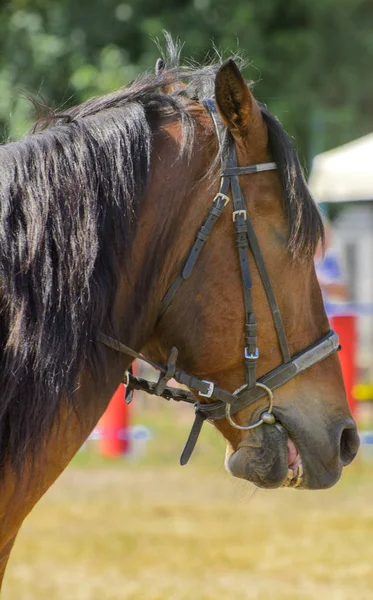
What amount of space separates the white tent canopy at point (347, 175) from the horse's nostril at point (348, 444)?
5.90 m

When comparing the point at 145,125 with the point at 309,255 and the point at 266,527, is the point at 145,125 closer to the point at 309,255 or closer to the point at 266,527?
the point at 309,255

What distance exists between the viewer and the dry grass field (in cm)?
515

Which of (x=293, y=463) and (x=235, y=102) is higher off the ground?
(x=235, y=102)

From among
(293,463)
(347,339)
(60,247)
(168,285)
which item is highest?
(60,247)

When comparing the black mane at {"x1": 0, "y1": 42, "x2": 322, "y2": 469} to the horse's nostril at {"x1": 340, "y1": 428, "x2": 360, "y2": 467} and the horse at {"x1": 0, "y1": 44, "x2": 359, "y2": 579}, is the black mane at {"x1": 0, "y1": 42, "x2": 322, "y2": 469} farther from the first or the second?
the horse's nostril at {"x1": 340, "y1": 428, "x2": 360, "y2": 467}

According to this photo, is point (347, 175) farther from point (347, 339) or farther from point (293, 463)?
point (293, 463)

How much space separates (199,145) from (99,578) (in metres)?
3.65

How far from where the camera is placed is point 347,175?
8.27 metres

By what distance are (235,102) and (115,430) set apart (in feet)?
22.9

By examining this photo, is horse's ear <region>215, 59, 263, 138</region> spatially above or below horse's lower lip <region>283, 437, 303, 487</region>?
above

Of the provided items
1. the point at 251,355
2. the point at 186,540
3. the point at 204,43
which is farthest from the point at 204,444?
the point at 251,355

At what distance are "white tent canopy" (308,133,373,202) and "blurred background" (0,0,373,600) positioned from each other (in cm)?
2

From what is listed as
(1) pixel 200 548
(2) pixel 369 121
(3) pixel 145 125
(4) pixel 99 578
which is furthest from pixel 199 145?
(2) pixel 369 121


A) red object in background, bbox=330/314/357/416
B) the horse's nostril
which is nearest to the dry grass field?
red object in background, bbox=330/314/357/416
